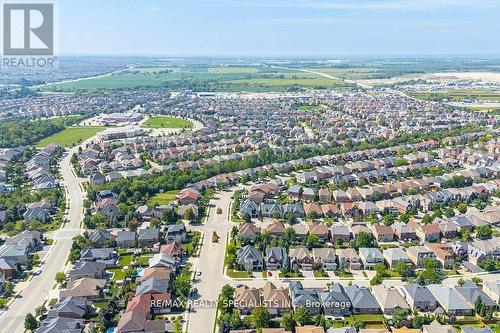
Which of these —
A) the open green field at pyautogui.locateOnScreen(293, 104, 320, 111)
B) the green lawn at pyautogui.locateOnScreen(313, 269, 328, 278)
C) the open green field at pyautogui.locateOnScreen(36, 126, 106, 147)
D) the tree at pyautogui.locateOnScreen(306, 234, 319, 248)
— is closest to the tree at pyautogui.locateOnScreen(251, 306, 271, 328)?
the green lawn at pyautogui.locateOnScreen(313, 269, 328, 278)

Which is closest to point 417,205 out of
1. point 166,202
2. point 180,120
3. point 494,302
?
point 494,302

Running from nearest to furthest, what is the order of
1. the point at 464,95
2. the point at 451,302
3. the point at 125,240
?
the point at 451,302, the point at 125,240, the point at 464,95

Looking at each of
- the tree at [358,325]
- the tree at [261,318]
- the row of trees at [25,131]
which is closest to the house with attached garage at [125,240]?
the tree at [261,318]

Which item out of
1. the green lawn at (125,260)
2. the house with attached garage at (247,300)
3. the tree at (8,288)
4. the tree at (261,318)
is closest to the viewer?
the tree at (261,318)

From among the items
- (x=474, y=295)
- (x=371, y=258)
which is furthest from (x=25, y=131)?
(x=474, y=295)

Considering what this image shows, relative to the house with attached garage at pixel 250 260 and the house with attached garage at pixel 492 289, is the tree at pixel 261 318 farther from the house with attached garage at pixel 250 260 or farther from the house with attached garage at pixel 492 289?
the house with attached garage at pixel 492 289

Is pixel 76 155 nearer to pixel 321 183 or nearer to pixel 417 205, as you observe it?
pixel 321 183

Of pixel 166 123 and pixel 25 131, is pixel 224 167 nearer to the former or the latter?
pixel 166 123
